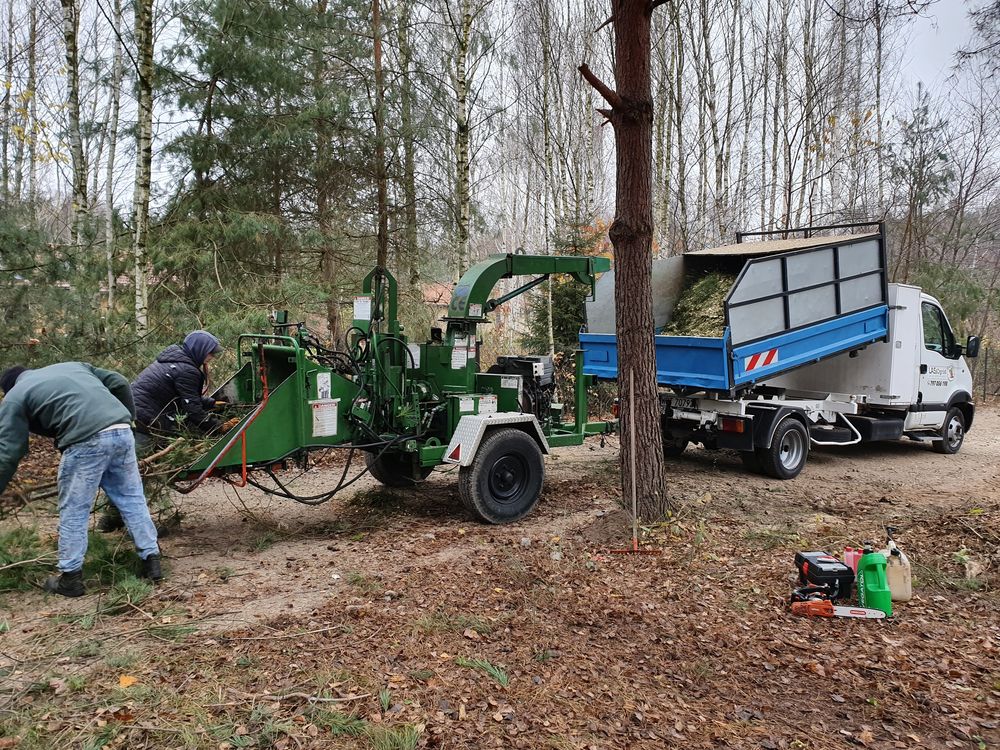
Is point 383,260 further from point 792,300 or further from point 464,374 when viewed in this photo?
point 792,300

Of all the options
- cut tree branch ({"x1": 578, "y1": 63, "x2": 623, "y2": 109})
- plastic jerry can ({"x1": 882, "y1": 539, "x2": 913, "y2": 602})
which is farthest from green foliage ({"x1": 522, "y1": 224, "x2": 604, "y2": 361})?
plastic jerry can ({"x1": 882, "y1": 539, "x2": 913, "y2": 602})

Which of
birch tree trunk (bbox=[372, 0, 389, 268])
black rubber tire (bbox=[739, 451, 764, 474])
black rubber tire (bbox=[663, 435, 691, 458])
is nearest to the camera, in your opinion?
black rubber tire (bbox=[739, 451, 764, 474])

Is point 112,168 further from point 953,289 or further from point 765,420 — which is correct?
point 953,289

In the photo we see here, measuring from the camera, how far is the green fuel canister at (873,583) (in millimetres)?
4352

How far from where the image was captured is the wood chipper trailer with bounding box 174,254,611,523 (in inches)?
235

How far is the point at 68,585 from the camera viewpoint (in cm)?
457

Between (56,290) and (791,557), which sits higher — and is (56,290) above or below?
above

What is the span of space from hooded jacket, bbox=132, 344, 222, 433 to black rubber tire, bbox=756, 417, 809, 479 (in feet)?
20.6

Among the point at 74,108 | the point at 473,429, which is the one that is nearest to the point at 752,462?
the point at 473,429

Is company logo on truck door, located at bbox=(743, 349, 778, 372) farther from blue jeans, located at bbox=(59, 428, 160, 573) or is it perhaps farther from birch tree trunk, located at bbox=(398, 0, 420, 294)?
blue jeans, located at bbox=(59, 428, 160, 573)

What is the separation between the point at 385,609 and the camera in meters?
4.48

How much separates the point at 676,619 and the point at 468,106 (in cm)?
971

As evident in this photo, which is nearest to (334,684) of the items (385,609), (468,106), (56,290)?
(385,609)

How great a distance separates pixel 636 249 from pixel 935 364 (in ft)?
22.2
